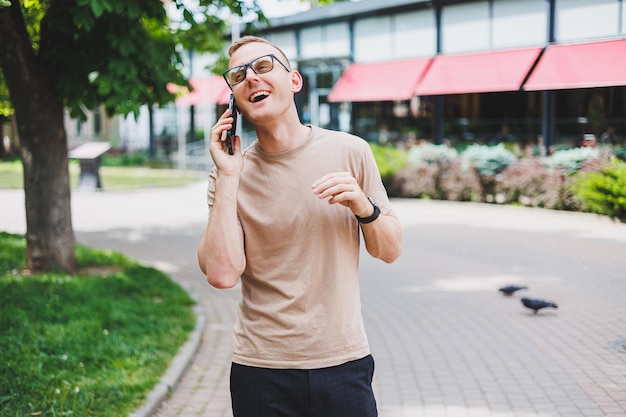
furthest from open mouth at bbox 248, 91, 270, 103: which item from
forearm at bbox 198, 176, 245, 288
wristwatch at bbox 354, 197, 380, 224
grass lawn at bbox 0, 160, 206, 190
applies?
grass lawn at bbox 0, 160, 206, 190

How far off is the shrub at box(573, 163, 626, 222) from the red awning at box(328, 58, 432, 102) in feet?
37.9

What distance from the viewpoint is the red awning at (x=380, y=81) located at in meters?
25.5

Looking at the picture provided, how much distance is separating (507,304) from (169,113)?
35.2 meters

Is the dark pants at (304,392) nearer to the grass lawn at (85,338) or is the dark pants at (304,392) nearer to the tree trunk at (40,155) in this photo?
the grass lawn at (85,338)

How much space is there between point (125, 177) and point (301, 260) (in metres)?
29.0

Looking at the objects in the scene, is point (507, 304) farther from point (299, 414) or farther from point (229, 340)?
point (299, 414)

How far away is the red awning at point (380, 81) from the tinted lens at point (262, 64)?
22790 mm

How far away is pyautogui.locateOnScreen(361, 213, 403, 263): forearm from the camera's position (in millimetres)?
2412

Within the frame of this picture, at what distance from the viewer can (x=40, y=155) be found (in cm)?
892

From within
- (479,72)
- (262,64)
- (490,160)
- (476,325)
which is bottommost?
(476,325)

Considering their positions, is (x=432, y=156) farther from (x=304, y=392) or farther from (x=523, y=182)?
(x=304, y=392)

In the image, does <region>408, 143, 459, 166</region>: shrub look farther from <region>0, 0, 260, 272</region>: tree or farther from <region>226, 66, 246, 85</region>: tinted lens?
<region>226, 66, 246, 85</region>: tinted lens

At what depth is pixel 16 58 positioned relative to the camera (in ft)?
28.0

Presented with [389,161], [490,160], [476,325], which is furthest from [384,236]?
[389,161]
